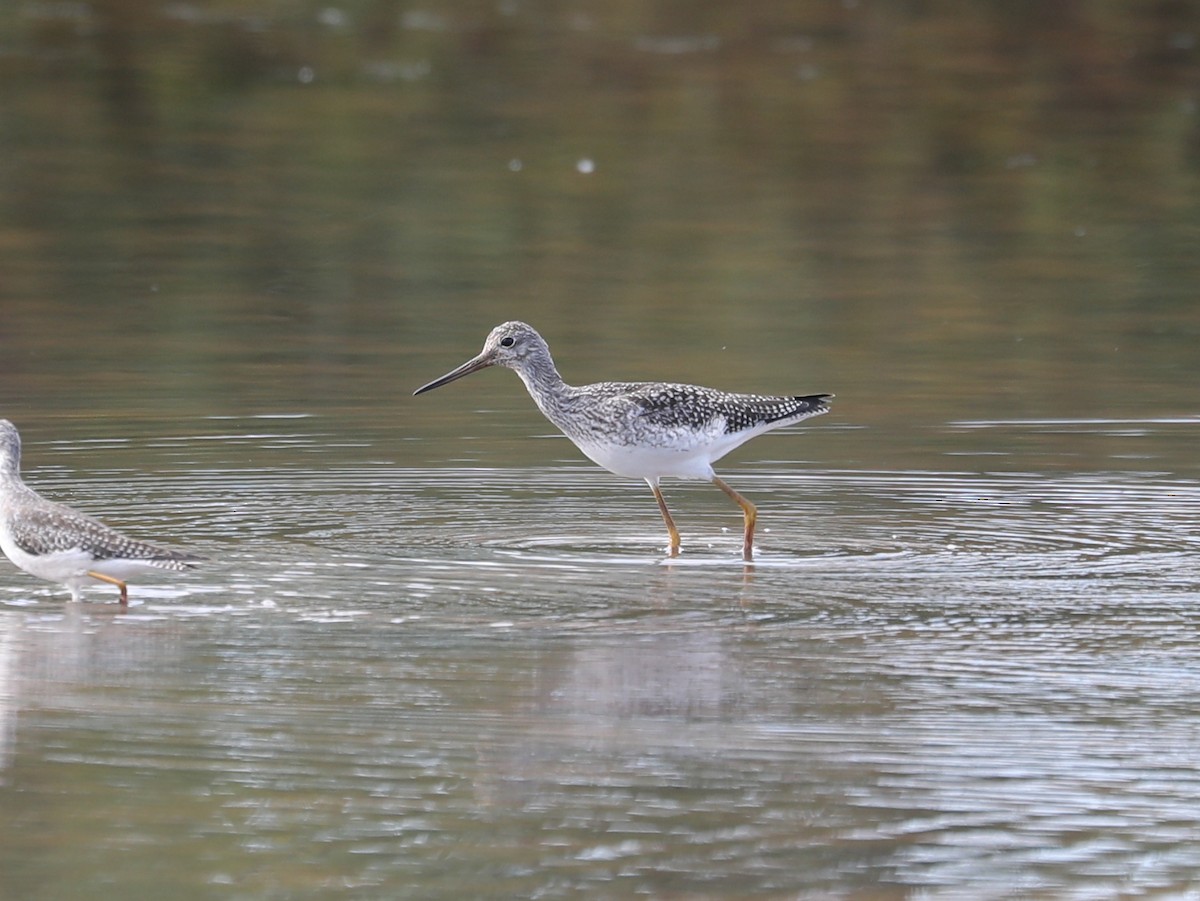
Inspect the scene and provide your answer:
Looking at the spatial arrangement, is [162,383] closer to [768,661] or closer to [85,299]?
[85,299]

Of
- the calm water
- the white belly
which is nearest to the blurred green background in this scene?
the calm water

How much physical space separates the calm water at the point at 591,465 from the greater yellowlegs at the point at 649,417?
11.6 inches

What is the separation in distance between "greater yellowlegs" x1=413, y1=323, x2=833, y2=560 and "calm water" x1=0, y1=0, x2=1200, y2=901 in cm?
29

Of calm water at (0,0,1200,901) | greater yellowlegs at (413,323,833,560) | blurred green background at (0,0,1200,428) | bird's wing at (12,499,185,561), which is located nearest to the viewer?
calm water at (0,0,1200,901)

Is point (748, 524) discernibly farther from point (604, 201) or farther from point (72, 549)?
point (604, 201)

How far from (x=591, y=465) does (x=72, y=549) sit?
3543 millimetres

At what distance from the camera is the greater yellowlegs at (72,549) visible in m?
7.87

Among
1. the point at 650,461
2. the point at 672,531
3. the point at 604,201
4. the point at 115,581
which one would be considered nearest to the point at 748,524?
the point at 672,531

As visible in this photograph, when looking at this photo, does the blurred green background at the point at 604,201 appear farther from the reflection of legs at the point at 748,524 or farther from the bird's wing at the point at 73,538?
the bird's wing at the point at 73,538

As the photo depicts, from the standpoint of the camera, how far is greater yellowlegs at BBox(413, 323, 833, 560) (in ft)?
30.8

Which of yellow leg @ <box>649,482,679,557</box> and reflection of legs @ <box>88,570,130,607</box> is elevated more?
yellow leg @ <box>649,482,679,557</box>

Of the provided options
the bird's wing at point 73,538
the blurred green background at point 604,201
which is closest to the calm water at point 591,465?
the blurred green background at point 604,201

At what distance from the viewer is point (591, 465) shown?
10883mm

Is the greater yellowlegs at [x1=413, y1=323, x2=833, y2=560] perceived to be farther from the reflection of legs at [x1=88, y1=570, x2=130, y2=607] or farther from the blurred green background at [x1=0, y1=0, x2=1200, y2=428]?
the reflection of legs at [x1=88, y1=570, x2=130, y2=607]
